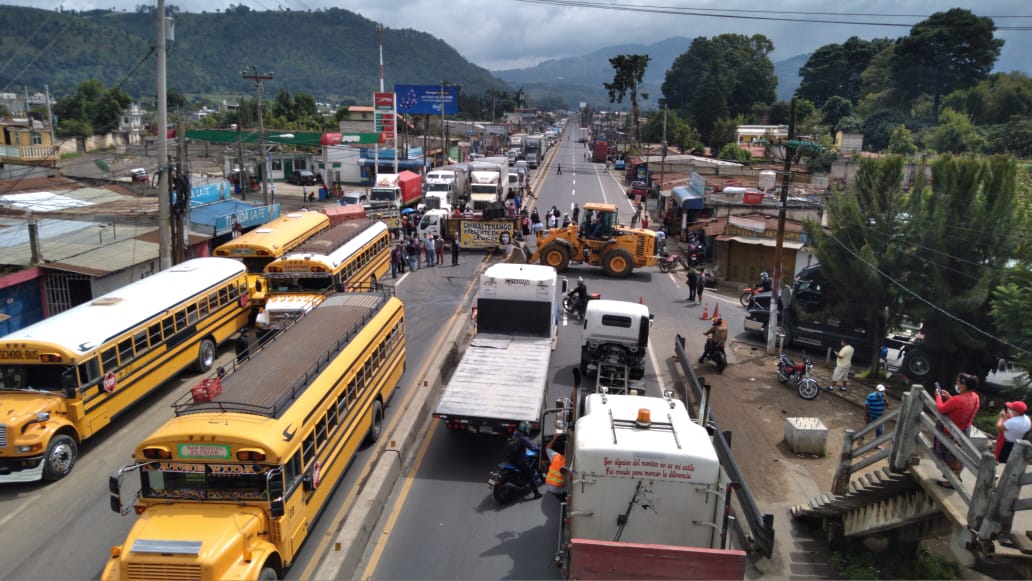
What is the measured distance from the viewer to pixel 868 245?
56.5 feet

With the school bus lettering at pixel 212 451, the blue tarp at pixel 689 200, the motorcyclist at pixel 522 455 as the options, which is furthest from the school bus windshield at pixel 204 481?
the blue tarp at pixel 689 200

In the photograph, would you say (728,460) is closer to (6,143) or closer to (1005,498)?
(1005,498)

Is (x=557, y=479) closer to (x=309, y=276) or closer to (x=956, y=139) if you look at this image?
(x=309, y=276)

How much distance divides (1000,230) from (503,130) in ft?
333

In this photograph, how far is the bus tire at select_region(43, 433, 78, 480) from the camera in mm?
11680

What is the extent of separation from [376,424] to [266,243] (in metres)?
10.1

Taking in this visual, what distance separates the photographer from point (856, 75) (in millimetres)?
111625

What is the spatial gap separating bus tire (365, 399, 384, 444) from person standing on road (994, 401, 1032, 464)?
1049 cm

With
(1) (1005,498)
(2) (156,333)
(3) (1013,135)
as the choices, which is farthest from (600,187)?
(1) (1005,498)

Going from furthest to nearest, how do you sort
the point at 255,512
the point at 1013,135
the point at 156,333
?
the point at 1013,135 → the point at 156,333 → the point at 255,512

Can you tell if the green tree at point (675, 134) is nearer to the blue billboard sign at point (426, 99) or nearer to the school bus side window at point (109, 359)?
the blue billboard sign at point (426, 99)

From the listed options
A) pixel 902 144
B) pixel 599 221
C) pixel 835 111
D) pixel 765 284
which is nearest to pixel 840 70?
pixel 835 111

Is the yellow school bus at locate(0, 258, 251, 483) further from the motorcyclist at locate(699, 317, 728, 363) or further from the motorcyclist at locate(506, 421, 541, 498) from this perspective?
the motorcyclist at locate(699, 317, 728, 363)

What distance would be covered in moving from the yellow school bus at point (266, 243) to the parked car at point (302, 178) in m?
36.6
